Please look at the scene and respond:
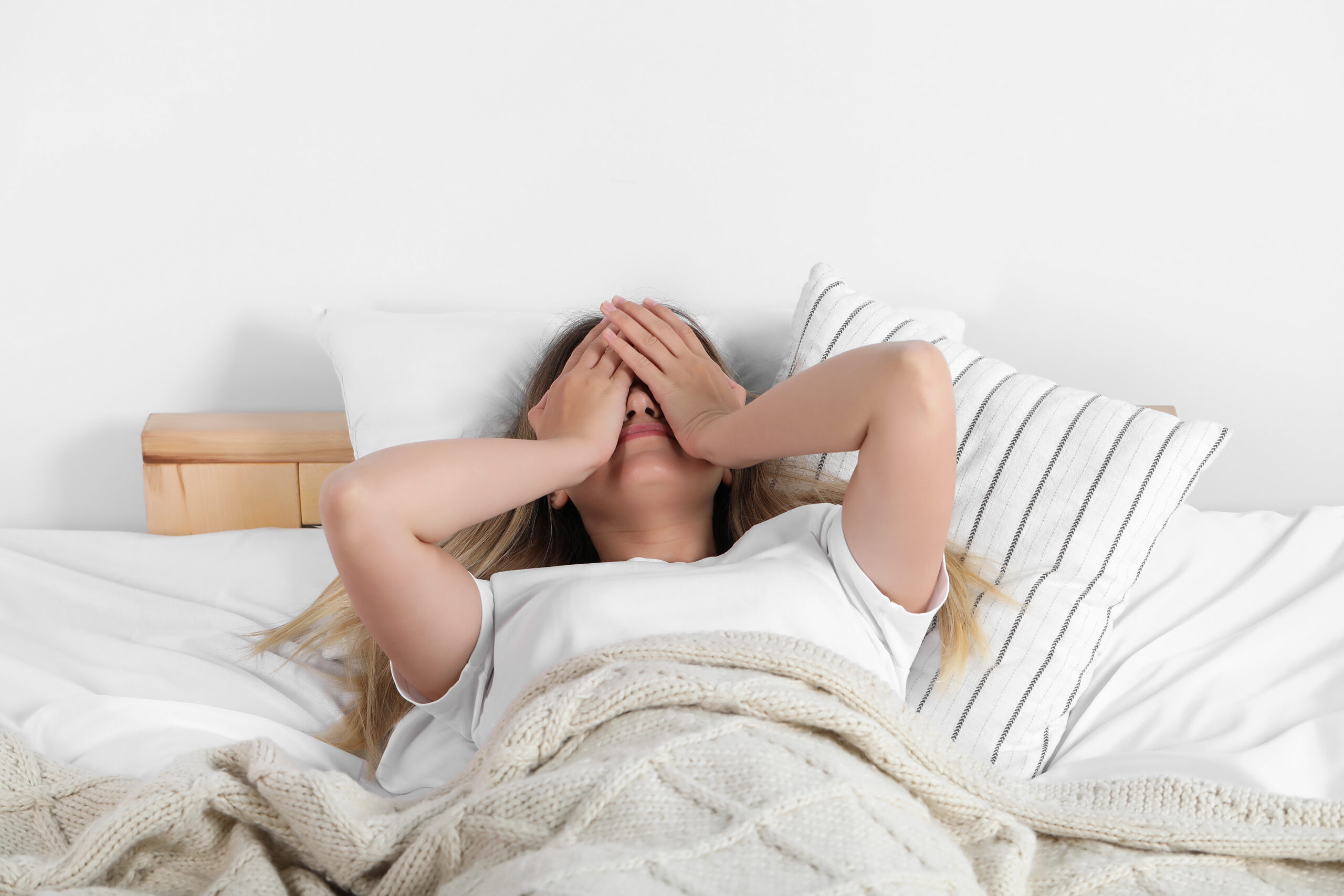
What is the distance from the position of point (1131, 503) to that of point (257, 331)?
48.6 inches

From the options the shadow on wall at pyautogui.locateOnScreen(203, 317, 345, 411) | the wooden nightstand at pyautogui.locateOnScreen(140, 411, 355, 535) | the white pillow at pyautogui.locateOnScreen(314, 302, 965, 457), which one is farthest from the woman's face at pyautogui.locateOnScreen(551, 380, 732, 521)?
the shadow on wall at pyautogui.locateOnScreen(203, 317, 345, 411)

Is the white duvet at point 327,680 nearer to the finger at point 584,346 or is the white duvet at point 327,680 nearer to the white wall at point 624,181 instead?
the white wall at point 624,181

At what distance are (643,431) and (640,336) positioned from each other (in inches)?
4.6

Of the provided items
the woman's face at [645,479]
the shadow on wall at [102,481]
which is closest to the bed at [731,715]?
the shadow on wall at [102,481]

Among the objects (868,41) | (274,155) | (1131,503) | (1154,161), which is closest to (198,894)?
(1131,503)

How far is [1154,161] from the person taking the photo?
4.69 ft

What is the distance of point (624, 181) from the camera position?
4.66 feet

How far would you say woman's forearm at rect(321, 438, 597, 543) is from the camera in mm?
826

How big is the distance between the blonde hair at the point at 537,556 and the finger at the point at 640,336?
84 mm

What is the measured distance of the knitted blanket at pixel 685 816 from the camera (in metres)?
0.61

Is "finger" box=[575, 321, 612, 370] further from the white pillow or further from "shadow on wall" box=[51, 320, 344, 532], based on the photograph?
"shadow on wall" box=[51, 320, 344, 532]

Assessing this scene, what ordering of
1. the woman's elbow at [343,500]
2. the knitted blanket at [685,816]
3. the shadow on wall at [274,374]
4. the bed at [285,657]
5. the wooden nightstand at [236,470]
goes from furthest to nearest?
the shadow on wall at [274,374] < the wooden nightstand at [236,470] < the bed at [285,657] < the woman's elbow at [343,500] < the knitted blanket at [685,816]

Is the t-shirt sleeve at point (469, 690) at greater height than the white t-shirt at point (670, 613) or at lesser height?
lesser

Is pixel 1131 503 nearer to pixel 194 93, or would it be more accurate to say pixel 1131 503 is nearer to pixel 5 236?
pixel 194 93
